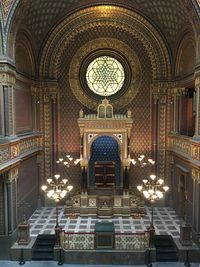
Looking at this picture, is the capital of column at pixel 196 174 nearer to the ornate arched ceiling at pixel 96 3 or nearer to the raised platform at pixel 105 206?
the raised platform at pixel 105 206

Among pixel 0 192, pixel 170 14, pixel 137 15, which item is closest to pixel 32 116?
pixel 0 192

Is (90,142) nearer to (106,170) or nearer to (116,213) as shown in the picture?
(106,170)

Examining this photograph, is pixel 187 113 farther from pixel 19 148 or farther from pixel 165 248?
pixel 19 148

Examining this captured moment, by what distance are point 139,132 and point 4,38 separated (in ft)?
29.5

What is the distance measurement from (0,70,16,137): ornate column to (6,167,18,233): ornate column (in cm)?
162

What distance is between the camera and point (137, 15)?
14.5 metres

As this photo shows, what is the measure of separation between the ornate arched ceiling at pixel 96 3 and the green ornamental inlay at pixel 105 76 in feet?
9.74

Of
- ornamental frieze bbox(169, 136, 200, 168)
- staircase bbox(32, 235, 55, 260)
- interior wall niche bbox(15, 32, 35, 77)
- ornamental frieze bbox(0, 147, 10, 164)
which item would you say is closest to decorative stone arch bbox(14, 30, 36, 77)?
interior wall niche bbox(15, 32, 35, 77)

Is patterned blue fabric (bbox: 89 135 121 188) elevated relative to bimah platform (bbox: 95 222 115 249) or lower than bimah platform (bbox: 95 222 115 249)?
elevated

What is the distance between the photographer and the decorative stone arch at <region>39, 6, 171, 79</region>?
14.6 meters

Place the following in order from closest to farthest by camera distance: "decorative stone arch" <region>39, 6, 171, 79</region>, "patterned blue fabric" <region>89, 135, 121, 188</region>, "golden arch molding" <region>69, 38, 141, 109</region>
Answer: "decorative stone arch" <region>39, 6, 171, 79</region> < "golden arch molding" <region>69, 38, 141, 109</region> < "patterned blue fabric" <region>89, 135, 121, 188</region>

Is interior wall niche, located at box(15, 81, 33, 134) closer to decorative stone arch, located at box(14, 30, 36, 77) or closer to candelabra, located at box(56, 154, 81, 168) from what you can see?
decorative stone arch, located at box(14, 30, 36, 77)

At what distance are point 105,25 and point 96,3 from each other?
1404mm

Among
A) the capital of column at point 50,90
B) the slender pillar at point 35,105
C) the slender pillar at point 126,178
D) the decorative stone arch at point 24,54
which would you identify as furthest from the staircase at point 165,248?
the decorative stone arch at point 24,54
